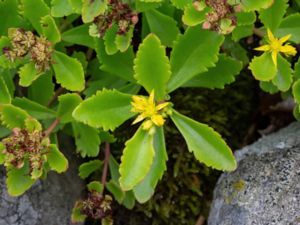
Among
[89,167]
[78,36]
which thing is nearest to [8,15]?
[78,36]

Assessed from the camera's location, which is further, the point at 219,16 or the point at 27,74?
the point at 27,74

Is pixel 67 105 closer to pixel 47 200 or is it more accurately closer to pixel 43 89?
pixel 43 89

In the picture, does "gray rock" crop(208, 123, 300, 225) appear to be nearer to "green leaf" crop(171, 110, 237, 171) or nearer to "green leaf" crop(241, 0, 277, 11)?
"green leaf" crop(171, 110, 237, 171)

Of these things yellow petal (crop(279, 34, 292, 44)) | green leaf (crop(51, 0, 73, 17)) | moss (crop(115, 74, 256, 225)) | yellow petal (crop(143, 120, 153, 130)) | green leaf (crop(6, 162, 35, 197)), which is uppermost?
green leaf (crop(51, 0, 73, 17))

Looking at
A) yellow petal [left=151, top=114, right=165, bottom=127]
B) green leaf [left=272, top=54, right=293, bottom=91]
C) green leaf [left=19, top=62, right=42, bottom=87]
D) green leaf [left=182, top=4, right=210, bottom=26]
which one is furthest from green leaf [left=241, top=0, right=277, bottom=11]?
green leaf [left=19, top=62, right=42, bottom=87]

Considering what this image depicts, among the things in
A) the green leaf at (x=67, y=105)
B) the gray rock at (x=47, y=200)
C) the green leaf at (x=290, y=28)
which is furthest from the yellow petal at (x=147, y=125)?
the gray rock at (x=47, y=200)

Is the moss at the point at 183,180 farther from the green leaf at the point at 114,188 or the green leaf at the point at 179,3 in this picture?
the green leaf at the point at 179,3
